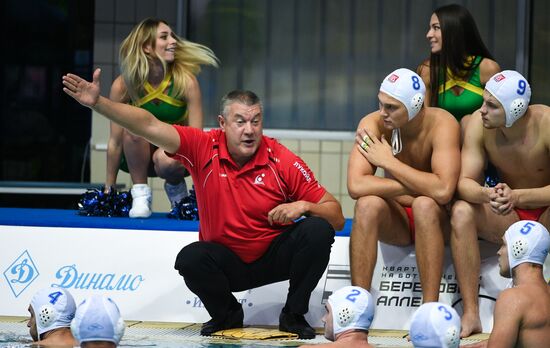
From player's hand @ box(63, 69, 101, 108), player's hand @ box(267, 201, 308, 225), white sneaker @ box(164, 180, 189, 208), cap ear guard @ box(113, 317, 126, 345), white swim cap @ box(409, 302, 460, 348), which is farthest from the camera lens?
white sneaker @ box(164, 180, 189, 208)

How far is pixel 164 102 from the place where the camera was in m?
7.80

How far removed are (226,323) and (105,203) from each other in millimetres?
1622

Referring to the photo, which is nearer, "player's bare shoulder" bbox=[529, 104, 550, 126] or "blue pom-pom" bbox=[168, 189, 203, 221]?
"player's bare shoulder" bbox=[529, 104, 550, 126]

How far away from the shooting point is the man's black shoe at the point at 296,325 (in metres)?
6.48

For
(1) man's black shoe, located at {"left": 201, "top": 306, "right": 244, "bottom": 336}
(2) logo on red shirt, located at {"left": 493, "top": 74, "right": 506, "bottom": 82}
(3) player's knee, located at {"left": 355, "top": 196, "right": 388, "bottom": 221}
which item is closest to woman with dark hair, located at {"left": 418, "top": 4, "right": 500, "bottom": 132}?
(2) logo on red shirt, located at {"left": 493, "top": 74, "right": 506, "bottom": 82}

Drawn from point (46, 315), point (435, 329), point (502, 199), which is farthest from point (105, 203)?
point (435, 329)

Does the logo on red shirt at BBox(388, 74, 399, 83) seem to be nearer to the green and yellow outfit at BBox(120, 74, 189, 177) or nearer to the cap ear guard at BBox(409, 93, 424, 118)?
the cap ear guard at BBox(409, 93, 424, 118)

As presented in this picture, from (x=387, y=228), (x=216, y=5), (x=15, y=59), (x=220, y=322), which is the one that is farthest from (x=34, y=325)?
(x=15, y=59)

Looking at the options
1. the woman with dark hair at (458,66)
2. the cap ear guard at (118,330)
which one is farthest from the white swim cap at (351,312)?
the woman with dark hair at (458,66)

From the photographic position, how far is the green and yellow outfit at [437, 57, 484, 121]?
7242 mm

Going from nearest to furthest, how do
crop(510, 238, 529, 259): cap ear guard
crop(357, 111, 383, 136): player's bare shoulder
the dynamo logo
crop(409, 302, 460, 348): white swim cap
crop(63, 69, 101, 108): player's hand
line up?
crop(409, 302, 460, 348): white swim cap, crop(510, 238, 529, 259): cap ear guard, crop(63, 69, 101, 108): player's hand, crop(357, 111, 383, 136): player's bare shoulder, the dynamo logo

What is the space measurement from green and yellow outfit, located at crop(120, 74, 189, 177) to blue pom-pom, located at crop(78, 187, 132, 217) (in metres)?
0.58

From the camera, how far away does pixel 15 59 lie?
444 inches

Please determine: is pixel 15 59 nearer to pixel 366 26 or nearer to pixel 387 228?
pixel 366 26
